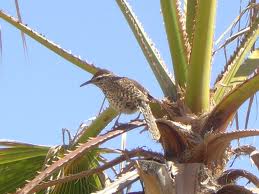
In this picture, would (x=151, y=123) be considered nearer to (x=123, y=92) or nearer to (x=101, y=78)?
(x=123, y=92)

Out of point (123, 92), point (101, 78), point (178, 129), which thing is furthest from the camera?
point (101, 78)

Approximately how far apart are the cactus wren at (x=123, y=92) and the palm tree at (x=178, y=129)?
21 cm

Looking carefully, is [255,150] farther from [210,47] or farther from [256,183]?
[210,47]

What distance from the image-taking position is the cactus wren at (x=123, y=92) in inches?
191

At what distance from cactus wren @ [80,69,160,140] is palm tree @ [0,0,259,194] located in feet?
0.69

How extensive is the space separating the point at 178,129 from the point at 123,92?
1599 millimetres

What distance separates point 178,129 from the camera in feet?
12.6

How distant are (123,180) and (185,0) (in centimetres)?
167

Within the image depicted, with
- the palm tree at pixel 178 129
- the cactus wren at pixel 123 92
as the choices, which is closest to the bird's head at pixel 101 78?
the cactus wren at pixel 123 92

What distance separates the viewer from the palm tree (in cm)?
360

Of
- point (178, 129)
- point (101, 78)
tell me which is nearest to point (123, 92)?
point (101, 78)

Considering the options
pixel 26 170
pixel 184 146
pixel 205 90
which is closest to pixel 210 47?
pixel 205 90

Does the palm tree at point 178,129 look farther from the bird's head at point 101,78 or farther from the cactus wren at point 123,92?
the bird's head at point 101,78

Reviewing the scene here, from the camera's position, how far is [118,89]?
5469mm
